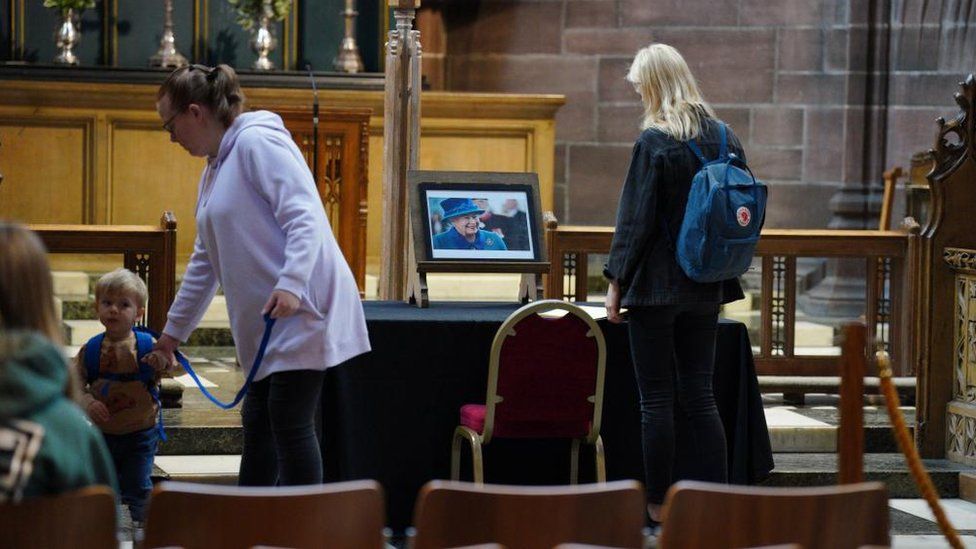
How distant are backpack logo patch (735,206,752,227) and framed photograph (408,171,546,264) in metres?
1.03

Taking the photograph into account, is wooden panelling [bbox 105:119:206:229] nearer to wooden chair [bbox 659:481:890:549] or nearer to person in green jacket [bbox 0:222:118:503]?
person in green jacket [bbox 0:222:118:503]

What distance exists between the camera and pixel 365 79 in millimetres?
10352

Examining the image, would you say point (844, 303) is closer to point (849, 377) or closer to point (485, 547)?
point (849, 377)

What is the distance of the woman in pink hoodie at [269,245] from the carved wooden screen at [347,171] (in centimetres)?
407

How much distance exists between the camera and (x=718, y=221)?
16.7ft

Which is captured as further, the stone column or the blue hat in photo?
the stone column

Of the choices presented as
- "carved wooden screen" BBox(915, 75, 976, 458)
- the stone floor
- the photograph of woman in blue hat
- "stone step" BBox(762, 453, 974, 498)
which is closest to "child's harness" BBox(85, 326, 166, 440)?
the stone floor

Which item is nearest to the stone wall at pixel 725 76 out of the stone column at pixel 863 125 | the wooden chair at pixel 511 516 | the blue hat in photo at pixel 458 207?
the stone column at pixel 863 125

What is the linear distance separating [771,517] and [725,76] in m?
8.48

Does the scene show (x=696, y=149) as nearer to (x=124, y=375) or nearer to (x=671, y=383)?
(x=671, y=383)

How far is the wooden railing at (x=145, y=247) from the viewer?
6707mm

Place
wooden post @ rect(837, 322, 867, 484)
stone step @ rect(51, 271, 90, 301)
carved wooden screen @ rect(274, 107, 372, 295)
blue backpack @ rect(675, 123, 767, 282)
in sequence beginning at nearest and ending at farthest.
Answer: wooden post @ rect(837, 322, 867, 484) → blue backpack @ rect(675, 123, 767, 282) → carved wooden screen @ rect(274, 107, 372, 295) → stone step @ rect(51, 271, 90, 301)

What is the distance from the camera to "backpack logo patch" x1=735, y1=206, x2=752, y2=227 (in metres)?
5.16

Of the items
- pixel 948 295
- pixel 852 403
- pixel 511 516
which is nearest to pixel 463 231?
pixel 948 295
